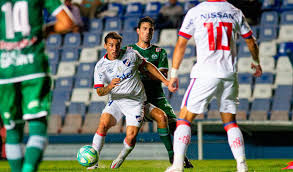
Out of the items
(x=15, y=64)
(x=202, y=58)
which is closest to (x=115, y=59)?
(x=202, y=58)

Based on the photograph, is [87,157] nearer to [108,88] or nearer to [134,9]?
A: [108,88]

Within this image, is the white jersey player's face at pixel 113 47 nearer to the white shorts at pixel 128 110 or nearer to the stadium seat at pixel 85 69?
the white shorts at pixel 128 110

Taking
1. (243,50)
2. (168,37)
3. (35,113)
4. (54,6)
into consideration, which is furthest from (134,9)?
(35,113)

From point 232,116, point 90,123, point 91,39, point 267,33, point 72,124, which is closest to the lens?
point 232,116

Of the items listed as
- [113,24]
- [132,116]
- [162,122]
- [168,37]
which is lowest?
[162,122]

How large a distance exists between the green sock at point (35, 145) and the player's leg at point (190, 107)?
1.36 meters

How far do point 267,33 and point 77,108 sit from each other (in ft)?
16.9

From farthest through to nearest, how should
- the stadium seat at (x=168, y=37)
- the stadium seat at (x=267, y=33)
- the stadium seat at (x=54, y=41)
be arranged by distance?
the stadium seat at (x=54, y=41), the stadium seat at (x=168, y=37), the stadium seat at (x=267, y=33)

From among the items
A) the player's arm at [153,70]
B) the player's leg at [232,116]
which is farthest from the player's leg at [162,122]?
the player's leg at [232,116]

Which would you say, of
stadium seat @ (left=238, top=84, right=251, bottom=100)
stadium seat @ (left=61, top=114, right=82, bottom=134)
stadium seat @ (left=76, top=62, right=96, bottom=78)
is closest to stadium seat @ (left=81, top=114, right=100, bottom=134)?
stadium seat @ (left=61, top=114, right=82, bottom=134)

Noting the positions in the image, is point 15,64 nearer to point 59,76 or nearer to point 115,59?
point 115,59

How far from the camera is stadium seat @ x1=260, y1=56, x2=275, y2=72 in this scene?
11575 millimetres

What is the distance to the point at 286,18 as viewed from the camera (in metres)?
12.5

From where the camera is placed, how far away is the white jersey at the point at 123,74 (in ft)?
20.3
